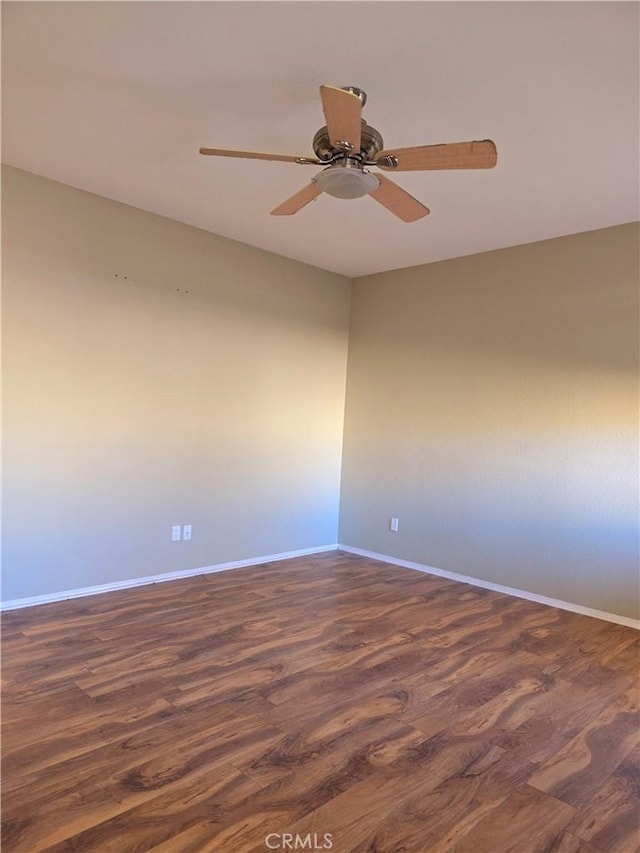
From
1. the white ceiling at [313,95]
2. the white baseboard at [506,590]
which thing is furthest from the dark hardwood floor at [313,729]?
the white ceiling at [313,95]

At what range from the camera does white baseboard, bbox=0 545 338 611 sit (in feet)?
10.5

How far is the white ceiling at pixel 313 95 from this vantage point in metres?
1.82

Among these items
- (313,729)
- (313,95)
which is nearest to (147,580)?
(313,729)

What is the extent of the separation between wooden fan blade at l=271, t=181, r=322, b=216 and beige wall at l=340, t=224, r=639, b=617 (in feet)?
7.26

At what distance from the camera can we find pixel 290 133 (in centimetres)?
251

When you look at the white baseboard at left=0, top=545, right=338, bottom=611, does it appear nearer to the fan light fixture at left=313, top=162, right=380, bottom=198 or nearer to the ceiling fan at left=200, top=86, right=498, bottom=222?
the ceiling fan at left=200, top=86, right=498, bottom=222

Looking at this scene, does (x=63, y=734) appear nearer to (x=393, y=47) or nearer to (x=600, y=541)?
(x=393, y=47)

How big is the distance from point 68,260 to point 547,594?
13.2 ft

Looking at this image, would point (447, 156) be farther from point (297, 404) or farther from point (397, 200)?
point (297, 404)

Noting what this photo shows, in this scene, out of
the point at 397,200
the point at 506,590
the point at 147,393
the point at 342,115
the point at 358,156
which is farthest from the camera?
the point at 506,590

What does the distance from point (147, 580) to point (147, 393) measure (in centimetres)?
136

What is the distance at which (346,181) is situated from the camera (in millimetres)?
2086

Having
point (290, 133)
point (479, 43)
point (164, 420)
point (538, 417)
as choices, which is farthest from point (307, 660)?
point (479, 43)

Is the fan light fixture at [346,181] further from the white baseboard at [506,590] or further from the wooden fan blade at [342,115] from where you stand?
the white baseboard at [506,590]
